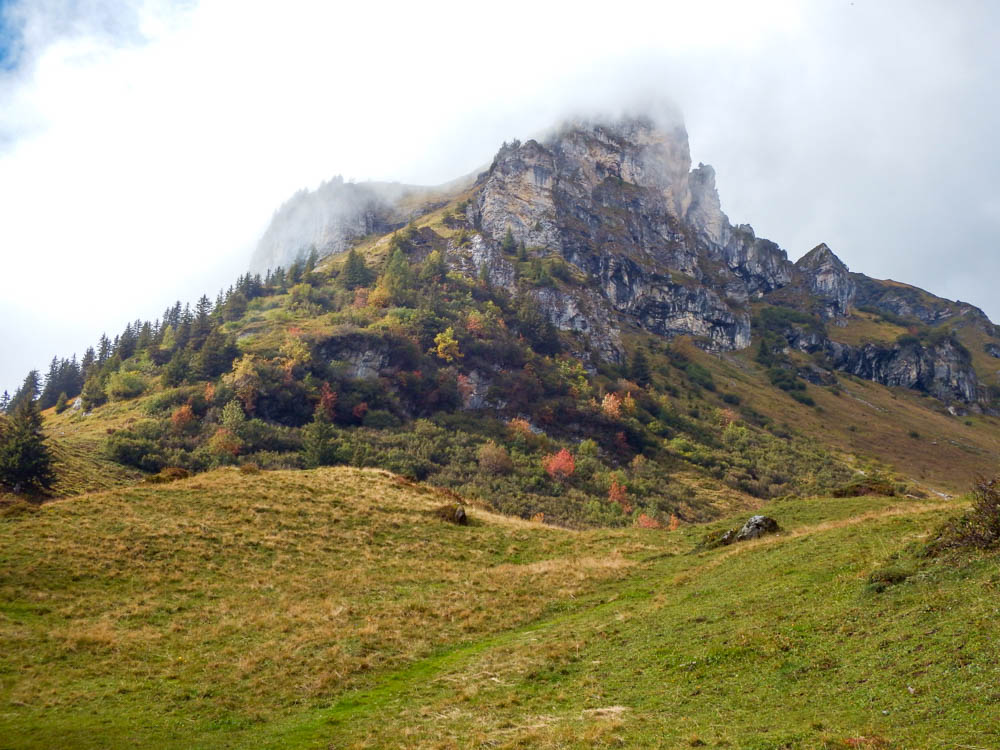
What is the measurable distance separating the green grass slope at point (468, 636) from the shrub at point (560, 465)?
162 ft

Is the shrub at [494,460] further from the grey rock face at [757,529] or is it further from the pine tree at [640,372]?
the pine tree at [640,372]

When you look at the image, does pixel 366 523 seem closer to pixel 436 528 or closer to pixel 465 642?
pixel 436 528

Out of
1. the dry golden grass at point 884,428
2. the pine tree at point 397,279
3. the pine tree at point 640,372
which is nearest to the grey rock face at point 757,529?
the dry golden grass at point 884,428

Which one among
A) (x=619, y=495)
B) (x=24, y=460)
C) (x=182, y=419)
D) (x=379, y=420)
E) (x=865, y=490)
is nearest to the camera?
(x=24, y=460)

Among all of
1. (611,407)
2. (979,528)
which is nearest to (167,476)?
(979,528)

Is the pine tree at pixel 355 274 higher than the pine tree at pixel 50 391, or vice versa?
the pine tree at pixel 355 274

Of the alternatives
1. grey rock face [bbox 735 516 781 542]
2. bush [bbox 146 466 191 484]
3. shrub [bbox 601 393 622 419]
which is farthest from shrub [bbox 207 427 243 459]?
shrub [bbox 601 393 622 419]

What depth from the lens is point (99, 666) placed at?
18.8 metres

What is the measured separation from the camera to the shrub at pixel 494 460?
8231 centimetres

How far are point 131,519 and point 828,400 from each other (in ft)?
624

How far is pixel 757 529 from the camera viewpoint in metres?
32.9

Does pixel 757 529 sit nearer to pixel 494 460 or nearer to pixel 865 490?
pixel 865 490

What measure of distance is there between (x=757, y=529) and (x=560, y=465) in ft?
182

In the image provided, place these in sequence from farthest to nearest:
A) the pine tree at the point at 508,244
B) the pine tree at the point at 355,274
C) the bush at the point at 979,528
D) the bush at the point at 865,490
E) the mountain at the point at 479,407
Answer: the pine tree at the point at 508,244
the pine tree at the point at 355,274
the mountain at the point at 479,407
the bush at the point at 865,490
the bush at the point at 979,528
